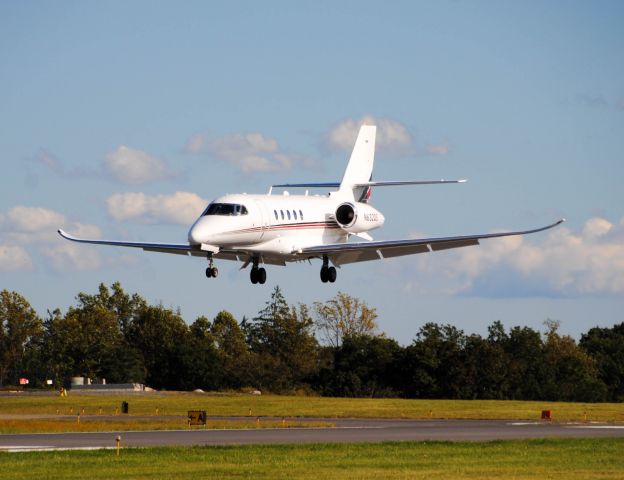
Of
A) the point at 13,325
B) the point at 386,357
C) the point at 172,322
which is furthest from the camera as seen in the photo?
the point at 13,325

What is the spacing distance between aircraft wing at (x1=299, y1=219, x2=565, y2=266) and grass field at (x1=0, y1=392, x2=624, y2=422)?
59.3 ft

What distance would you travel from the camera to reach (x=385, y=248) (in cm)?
5262

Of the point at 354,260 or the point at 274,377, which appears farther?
the point at 274,377

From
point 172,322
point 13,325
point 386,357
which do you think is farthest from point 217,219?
point 13,325

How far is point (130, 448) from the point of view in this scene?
4169 cm

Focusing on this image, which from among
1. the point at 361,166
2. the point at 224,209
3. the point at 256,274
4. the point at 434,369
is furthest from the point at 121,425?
the point at 434,369

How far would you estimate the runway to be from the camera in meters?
45.6

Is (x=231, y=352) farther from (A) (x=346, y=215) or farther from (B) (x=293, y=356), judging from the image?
(A) (x=346, y=215)

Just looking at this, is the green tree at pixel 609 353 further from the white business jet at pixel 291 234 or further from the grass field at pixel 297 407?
the white business jet at pixel 291 234

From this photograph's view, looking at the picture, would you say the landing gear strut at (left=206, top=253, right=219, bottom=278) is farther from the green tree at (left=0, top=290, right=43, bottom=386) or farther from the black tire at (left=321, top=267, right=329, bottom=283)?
the green tree at (left=0, top=290, right=43, bottom=386)

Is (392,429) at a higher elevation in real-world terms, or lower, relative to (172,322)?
lower

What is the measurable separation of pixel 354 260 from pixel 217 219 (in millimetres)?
9675

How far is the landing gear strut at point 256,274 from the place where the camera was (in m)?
51.2

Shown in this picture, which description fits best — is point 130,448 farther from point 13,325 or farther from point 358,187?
point 13,325
